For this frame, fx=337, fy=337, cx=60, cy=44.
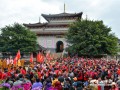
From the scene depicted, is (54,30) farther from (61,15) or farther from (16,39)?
(16,39)

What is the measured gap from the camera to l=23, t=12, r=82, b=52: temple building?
68.1m

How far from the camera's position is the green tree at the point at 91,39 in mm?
52188

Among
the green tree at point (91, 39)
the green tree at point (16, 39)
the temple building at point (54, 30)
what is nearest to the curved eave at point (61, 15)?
the temple building at point (54, 30)

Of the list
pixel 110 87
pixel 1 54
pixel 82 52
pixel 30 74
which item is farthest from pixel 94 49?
pixel 110 87

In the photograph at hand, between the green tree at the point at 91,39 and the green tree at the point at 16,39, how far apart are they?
648 cm

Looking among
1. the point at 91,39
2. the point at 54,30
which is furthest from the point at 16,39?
the point at 54,30

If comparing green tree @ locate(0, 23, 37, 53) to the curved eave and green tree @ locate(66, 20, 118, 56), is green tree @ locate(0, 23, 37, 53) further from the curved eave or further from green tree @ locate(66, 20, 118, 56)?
the curved eave

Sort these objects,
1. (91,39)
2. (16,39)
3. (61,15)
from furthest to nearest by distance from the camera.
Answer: (61,15) < (16,39) < (91,39)

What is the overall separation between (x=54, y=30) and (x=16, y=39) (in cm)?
1578

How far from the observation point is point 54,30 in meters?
68.6

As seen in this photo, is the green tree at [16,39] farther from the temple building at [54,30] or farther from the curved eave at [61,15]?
the curved eave at [61,15]

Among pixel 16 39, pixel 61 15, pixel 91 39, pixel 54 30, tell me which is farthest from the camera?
pixel 61 15

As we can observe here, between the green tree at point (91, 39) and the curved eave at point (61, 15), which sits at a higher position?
the curved eave at point (61, 15)

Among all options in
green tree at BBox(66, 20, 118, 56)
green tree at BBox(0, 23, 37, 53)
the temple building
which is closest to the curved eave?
the temple building
